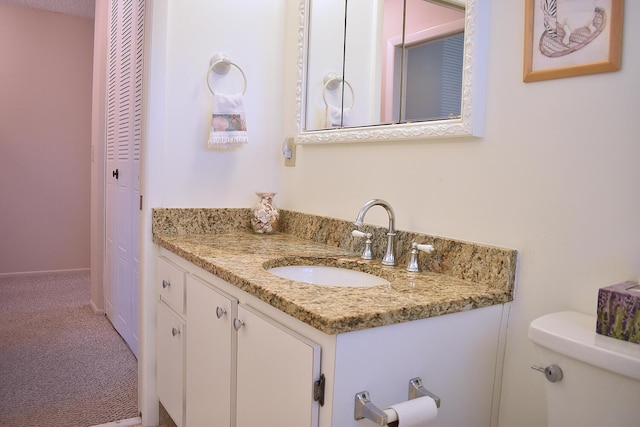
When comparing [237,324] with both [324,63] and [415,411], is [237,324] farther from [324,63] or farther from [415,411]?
[324,63]

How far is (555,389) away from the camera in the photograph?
988mm

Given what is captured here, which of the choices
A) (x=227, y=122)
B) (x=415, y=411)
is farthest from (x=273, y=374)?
(x=227, y=122)

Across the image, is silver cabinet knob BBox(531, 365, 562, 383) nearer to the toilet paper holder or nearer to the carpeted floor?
the toilet paper holder

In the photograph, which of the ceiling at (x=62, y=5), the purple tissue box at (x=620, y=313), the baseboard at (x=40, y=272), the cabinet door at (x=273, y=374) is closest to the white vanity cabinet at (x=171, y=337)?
the cabinet door at (x=273, y=374)

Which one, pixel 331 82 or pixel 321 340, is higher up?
pixel 331 82

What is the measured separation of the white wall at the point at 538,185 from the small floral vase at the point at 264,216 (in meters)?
0.67

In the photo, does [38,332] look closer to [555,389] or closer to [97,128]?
[97,128]

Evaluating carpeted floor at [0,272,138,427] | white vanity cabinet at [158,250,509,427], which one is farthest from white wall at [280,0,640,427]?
carpeted floor at [0,272,138,427]

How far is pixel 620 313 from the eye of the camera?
90 cm

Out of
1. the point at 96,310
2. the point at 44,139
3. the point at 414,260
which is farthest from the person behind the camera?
the point at 44,139

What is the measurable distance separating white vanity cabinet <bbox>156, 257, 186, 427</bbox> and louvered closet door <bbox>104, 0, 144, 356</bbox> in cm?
81

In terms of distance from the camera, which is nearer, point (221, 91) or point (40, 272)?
point (221, 91)

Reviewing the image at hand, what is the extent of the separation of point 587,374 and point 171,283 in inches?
52.5

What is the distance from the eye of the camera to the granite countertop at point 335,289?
0.97m
